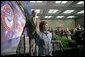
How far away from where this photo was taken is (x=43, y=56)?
1.28 meters

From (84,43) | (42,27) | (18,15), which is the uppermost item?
(18,15)

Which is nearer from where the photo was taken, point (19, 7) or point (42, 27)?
point (42, 27)

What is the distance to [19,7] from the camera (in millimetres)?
1521

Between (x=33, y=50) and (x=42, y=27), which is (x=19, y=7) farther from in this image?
(x=33, y=50)

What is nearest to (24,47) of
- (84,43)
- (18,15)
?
(18,15)

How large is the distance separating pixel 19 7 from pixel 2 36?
1.10 feet

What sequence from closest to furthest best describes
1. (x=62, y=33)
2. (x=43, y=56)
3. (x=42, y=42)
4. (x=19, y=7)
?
1. (x=43, y=56)
2. (x=42, y=42)
3. (x=19, y=7)
4. (x=62, y=33)

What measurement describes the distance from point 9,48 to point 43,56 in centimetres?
34

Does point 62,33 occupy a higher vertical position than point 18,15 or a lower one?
lower

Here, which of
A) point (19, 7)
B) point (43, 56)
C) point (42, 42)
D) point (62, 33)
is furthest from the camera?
point (62, 33)

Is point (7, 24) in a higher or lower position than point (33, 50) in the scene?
higher

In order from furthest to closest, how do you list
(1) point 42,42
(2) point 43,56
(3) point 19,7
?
1. (3) point 19,7
2. (1) point 42,42
3. (2) point 43,56

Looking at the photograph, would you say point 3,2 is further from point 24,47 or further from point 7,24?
point 24,47

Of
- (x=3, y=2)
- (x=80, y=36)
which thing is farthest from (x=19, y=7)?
(x=80, y=36)
